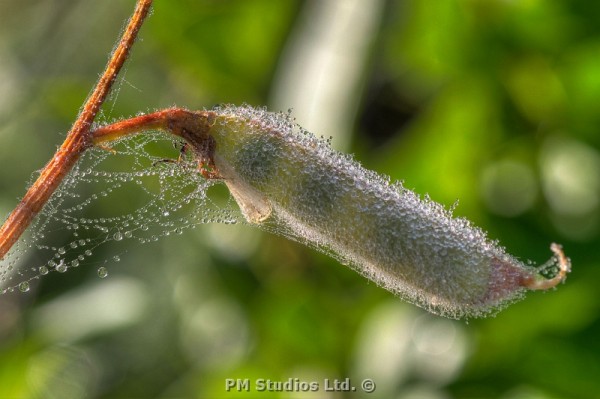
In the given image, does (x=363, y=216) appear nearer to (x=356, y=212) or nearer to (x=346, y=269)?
(x=356, y=212)

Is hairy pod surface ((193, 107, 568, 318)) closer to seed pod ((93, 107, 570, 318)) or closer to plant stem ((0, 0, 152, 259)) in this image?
seed pod ((93, 107, 570, 318))

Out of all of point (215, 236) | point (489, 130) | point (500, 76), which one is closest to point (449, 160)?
point (489, 130)

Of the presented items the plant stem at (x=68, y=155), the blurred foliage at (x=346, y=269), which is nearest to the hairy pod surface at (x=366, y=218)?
the plant stem at (x=68, y=155)

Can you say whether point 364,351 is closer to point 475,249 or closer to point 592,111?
point 592,111

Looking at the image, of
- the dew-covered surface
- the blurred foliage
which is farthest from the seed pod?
the blurred foliage

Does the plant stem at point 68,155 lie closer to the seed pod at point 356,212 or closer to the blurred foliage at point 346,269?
the seed pod at point 356,212
